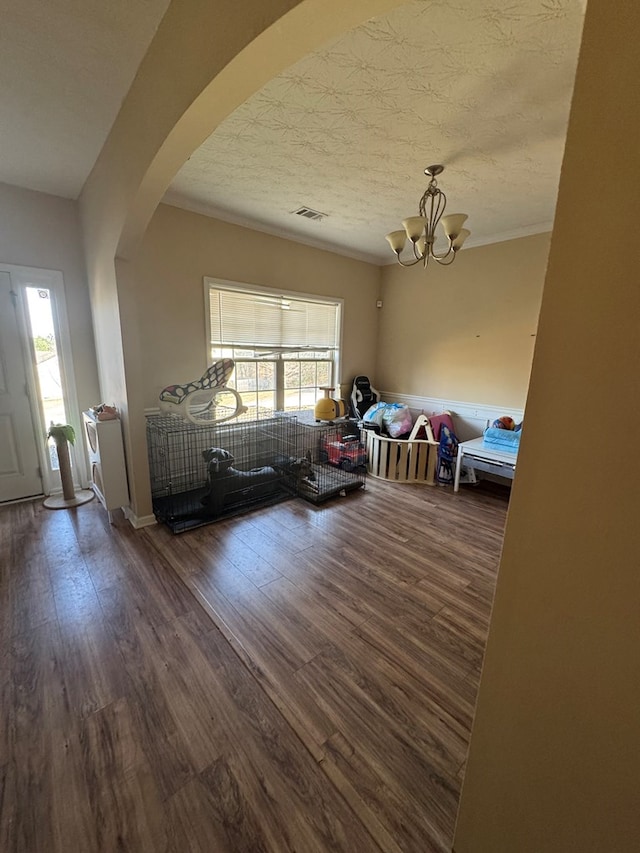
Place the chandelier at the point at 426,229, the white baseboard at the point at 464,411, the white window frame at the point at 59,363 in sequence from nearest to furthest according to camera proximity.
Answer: the chandelier at the point at 426,229 → the white window frame at the point at 59,363 → the white baseboard at the point at 464,411

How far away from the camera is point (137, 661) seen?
154cm

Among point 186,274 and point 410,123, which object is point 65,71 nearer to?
point 186,274

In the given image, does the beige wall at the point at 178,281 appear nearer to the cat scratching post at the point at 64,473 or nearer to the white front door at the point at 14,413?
the cat scratching post at the point at 64,473

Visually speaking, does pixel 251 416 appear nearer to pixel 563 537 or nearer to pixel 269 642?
pixel 269 642

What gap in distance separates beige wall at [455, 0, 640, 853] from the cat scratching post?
341cm

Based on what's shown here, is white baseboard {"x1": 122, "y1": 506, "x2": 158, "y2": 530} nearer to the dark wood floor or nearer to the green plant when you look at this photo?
the dark wood floor

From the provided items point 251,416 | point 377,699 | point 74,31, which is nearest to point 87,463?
point 251,416

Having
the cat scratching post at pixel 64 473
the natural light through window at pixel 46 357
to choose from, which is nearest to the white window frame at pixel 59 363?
the natural light through window at pixel 46 357

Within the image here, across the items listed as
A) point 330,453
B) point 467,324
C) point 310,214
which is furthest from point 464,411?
point 310,214

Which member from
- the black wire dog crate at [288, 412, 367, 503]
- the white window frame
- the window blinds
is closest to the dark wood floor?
the white window frame

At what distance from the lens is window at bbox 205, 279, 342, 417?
11.4 ft

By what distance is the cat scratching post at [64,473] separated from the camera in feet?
9.53

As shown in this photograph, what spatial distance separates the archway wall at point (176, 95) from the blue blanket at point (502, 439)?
3.17 metres

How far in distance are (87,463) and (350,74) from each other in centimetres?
366
